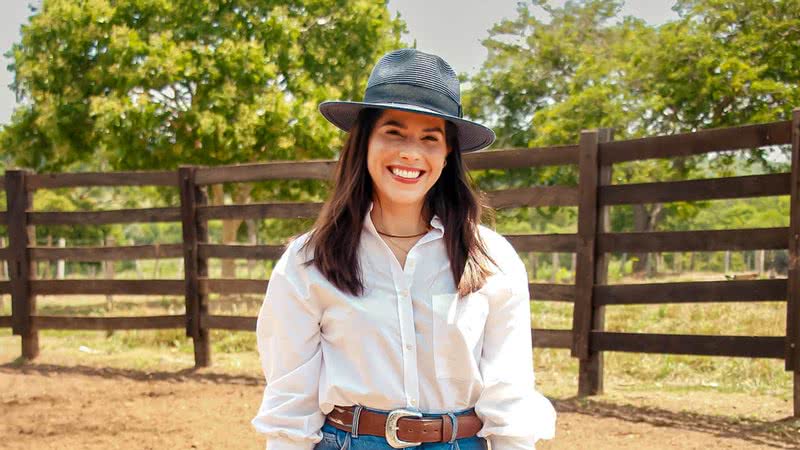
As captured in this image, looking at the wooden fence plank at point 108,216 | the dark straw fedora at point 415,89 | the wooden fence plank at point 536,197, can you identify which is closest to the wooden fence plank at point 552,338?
the wooden fence plank at point 536,197

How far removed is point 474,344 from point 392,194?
39 centimetres

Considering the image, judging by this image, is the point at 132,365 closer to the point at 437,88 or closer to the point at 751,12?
the point at 437,88

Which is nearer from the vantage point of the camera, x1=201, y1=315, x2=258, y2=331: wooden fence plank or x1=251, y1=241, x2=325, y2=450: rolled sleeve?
x1=251, y1=241, x2=325, y2=450: rolled sleeve

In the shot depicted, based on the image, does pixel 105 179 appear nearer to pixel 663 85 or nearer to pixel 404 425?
pixel 404 425

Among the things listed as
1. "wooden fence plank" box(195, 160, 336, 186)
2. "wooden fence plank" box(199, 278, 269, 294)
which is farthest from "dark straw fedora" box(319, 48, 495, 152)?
"wooden fence plank" box(199, 278, 269, 294)

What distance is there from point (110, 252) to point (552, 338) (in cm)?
399

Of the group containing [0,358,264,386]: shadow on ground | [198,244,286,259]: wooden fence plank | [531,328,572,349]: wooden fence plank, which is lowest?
[0,358,264,386]: shadow on ground

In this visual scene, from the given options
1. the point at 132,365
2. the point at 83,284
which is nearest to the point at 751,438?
the point at 132,365

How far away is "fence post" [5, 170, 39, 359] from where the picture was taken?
7.87 m

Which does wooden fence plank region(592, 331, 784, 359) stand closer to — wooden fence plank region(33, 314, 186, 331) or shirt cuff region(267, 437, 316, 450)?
wooden fence plank region(33, 314, 186, 331)

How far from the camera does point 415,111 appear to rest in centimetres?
195

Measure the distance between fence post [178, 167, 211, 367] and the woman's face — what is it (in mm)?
5461

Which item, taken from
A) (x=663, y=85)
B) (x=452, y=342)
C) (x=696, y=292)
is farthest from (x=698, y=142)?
(x=663, y=85)

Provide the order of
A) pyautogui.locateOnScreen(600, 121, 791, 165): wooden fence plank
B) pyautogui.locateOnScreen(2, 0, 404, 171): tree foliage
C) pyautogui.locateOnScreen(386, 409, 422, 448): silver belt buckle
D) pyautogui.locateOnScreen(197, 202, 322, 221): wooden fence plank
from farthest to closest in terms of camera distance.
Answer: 1. pyautogui.locateOnScreen(2, 0, 404, 171): tree foliage
2. pyautogui.locateOnScreen(197, 202, 322, 221): wooden fence plank
3. pyautogui.locateOnScreen(600, 121, 791, 165): wooden fence plank
4. pyautogui.locateOnScreen(386, 409, 422, 448): silver belt buckle
